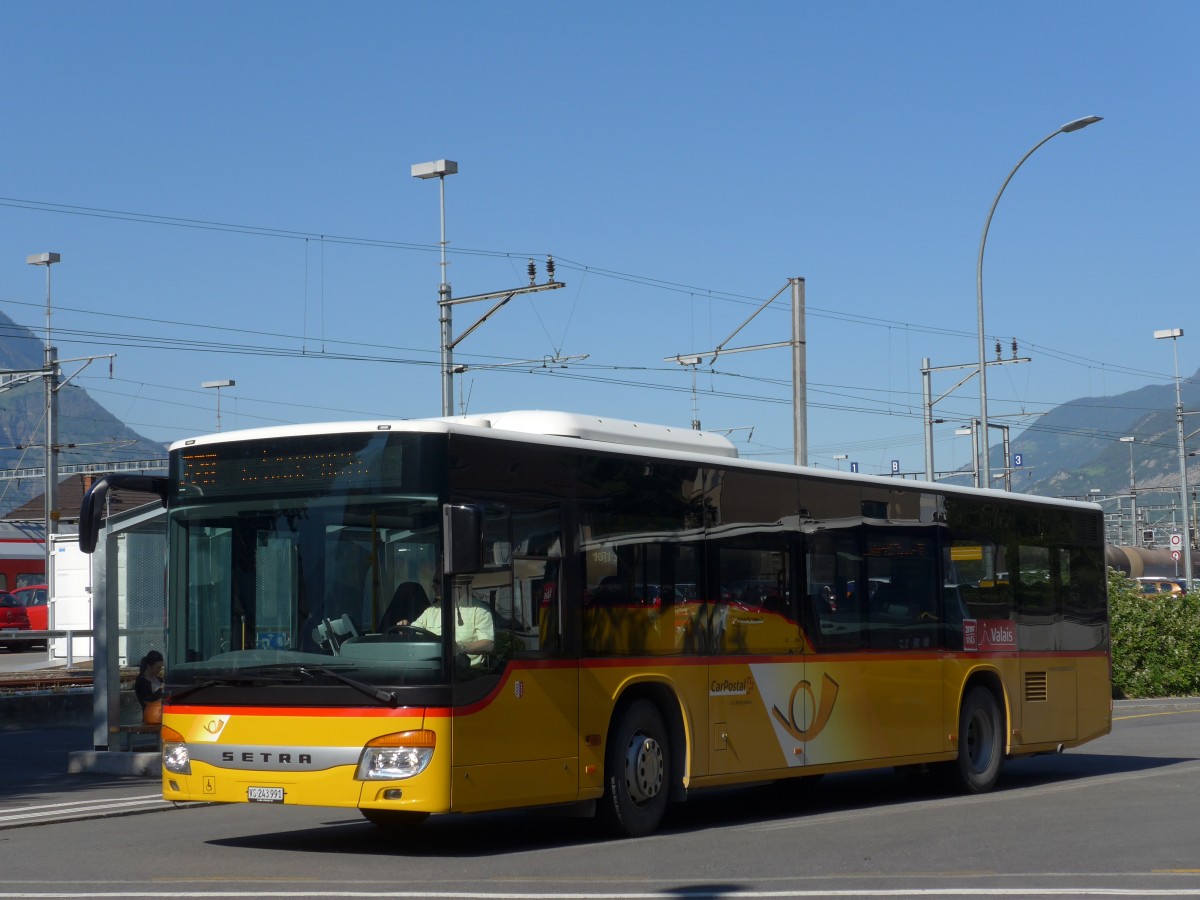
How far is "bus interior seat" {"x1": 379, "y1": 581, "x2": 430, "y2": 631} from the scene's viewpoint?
10.6 metres

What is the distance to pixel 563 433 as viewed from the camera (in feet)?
40.0

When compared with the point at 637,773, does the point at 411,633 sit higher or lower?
higher

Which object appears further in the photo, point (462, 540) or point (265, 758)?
point (265, 758)

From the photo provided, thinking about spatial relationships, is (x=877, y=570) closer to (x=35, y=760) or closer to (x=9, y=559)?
(x=35, y=760)

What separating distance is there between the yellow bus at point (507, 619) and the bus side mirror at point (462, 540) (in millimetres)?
17

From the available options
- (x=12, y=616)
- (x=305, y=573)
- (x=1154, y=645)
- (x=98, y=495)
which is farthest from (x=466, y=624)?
(x=12, y=616)

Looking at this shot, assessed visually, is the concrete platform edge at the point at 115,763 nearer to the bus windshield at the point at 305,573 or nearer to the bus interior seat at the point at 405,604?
the bus windshield at the point at 305,573

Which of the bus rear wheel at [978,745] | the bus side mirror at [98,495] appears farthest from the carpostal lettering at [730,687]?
the bus side mirror at [98,495]

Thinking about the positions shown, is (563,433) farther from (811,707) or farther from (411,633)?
(811,707)

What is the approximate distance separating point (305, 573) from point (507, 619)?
4.33 ft

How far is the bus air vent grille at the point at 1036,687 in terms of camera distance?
675 inches

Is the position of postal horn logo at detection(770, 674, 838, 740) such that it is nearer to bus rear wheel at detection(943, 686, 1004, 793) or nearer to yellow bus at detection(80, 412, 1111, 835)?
yellow bus at detection(80, 412, 1111, 835)

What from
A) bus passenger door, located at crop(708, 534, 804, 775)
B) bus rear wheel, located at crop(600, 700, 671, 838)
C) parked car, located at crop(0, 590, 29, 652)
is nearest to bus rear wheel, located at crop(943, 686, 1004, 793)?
bus passenger door, located at crop(708, 534, 804, 775)

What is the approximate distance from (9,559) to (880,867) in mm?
52081
